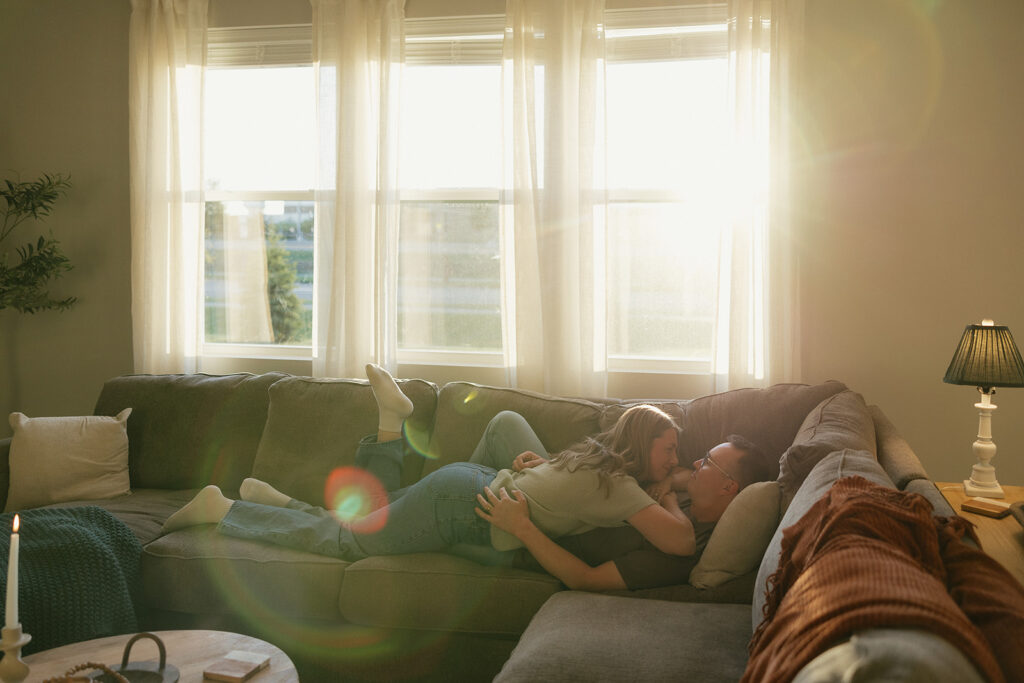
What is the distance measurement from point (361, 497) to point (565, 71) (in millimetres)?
2017

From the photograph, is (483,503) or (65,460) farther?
(65,460)

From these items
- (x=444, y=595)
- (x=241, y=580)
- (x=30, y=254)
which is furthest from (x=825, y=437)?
(x=30, y=254)

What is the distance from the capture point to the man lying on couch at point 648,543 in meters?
2.07

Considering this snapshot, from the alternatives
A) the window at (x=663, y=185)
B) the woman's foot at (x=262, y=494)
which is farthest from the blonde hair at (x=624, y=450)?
the window at (x=663, y=185)

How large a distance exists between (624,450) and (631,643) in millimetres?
650

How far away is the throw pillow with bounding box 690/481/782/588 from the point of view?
76.9 inches

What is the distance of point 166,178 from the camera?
385 cm

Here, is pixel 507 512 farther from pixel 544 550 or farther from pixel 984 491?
pixel 984 491

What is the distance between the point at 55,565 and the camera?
215cm

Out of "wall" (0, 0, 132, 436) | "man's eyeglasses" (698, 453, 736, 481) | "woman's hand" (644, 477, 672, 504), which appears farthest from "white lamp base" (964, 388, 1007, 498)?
"wall" (0, 0, 132, 436)

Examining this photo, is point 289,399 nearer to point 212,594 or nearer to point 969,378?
point 212,594

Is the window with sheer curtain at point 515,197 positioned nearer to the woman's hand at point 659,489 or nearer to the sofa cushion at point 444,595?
the woman's hand at point 659,489

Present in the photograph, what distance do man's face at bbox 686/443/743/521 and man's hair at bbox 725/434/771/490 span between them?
1 cm

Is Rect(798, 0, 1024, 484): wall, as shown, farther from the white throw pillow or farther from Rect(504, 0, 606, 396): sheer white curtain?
the white throw pillow
